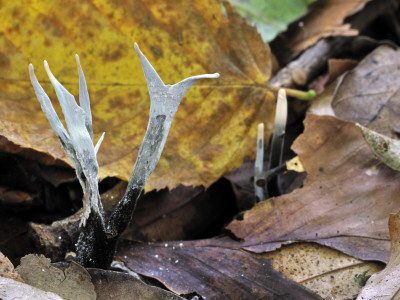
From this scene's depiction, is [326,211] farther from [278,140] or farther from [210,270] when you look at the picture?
[210,270]

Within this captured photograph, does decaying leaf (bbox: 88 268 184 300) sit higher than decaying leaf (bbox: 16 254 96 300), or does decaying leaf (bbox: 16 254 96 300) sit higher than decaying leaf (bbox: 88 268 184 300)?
decaying leaf (bbox: 16 254 96 300)

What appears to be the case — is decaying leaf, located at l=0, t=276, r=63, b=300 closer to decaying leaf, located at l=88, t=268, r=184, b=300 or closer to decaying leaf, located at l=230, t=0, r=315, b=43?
decaying leaf, located at l=88, t=268, r=184, b=300

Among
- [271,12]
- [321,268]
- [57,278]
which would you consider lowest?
[321,268]

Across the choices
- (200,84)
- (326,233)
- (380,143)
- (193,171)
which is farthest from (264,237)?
(200,84)

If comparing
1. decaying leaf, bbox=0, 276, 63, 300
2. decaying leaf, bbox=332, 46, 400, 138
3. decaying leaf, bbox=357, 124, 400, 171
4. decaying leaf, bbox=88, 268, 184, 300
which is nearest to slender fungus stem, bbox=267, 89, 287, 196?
decaying leaf, bbox=357, 124, 400, 171

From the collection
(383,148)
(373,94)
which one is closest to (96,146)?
(383,148)

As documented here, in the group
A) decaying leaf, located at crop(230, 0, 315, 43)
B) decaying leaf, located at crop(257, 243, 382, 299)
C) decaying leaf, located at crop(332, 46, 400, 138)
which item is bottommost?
decaying leaf, located at crop(257, 243, 382, 299)

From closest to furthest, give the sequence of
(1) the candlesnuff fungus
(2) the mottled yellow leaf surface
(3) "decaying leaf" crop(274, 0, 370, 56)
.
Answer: (1) the candlesnuff fungus, (2) the mottled yellow leaf surface, (3) "decaying leaf" crop(274, 0, 370, 56)

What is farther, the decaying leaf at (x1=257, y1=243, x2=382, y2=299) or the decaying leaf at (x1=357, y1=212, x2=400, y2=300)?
the decaying leaf at (x1=257, y1=243, x2=382, y2=299)
